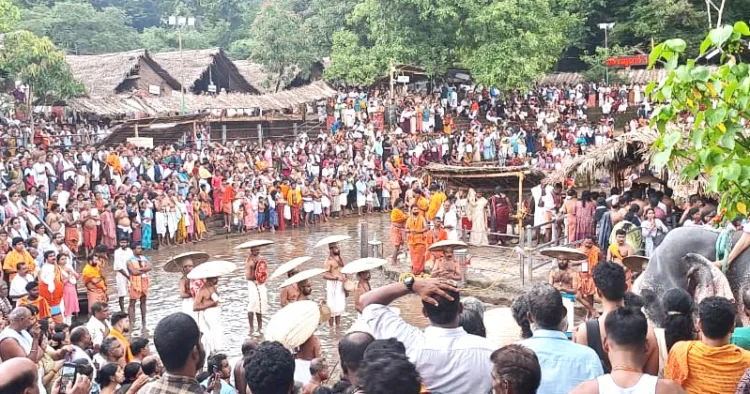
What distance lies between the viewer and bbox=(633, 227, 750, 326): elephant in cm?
805

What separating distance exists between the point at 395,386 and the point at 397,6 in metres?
29.5

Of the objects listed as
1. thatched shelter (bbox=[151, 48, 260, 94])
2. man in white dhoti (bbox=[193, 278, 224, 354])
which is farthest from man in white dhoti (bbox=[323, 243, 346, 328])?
thatched shelter (bbox=[151, 48, 260, 94])

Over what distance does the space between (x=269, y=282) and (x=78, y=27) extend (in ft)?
105

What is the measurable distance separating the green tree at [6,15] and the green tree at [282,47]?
8878 millimetres

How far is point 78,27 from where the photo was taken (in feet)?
144

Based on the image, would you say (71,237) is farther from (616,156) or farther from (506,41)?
(506,41)

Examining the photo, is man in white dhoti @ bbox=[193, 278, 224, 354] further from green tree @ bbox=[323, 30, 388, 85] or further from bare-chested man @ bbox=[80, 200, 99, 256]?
green tree @ bbox=[323, 30, 388, 85]

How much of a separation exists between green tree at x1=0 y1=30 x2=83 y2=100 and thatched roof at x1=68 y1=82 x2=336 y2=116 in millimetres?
736

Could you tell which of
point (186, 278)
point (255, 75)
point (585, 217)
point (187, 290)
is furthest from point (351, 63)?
point (187, 290)

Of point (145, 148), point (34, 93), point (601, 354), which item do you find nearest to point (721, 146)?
point (601, 354)

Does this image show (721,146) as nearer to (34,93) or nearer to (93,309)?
(93,309)

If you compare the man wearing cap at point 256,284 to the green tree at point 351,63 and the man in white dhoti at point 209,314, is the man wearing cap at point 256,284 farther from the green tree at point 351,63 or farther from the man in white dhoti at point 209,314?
the green tree at point 351,63

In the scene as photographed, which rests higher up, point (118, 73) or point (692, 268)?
point (118, 73)

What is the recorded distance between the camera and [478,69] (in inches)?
1294
